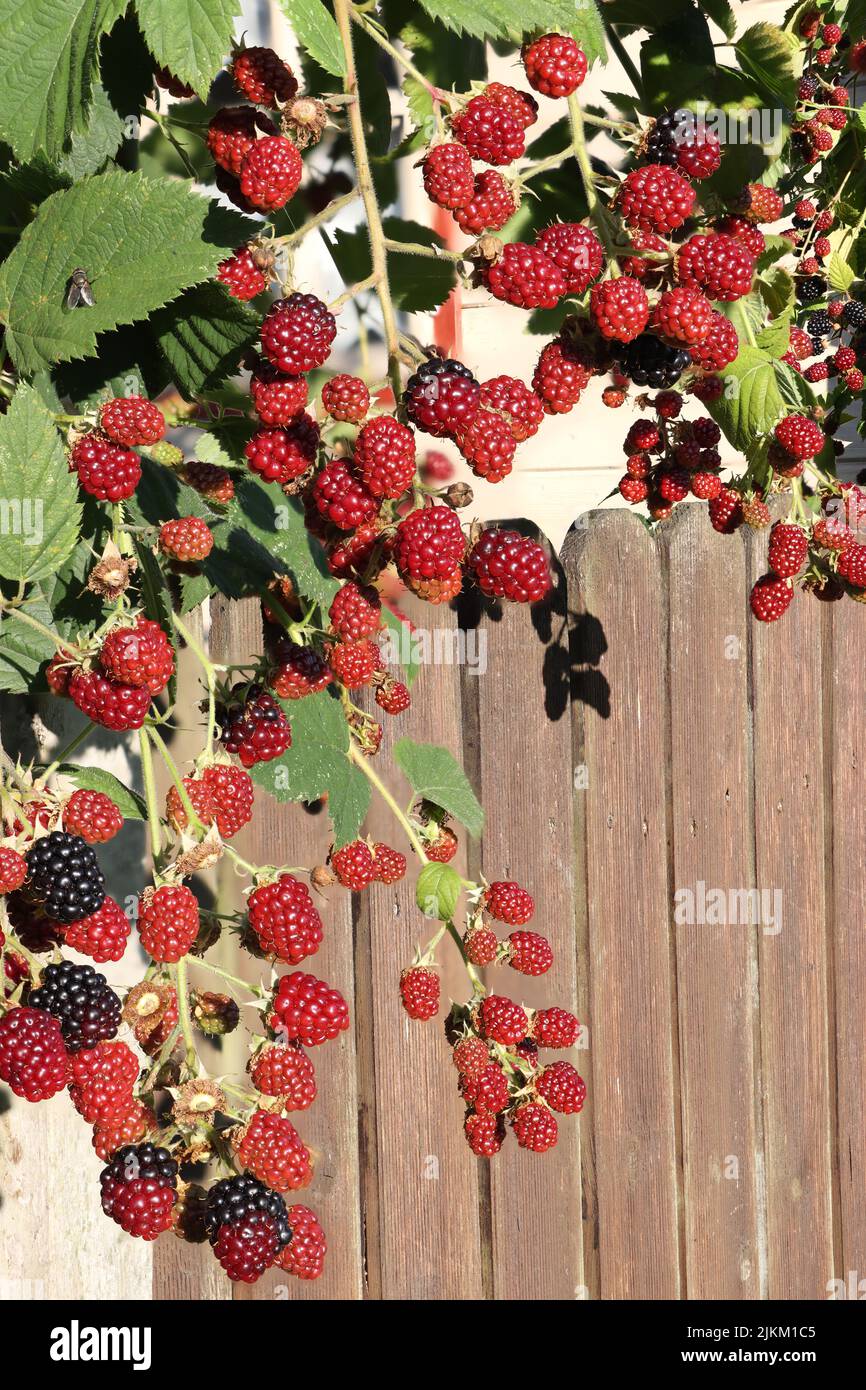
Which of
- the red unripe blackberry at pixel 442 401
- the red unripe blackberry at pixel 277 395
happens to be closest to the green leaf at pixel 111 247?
the red unripe blackberry at pixel 277 395

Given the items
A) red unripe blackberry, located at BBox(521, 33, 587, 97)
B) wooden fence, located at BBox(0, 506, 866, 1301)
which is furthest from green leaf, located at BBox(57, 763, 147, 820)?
wooden fence, located at BBox(0, 506, 866, 1301)

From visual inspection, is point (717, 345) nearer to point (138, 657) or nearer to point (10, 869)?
point (138, 657)

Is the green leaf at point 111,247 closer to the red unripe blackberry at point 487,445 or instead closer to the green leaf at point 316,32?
the green leaf at point 316,32

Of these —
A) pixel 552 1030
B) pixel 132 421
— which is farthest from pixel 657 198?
pixel 552 1030

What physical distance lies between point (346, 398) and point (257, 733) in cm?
32

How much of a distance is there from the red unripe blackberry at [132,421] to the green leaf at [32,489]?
0.05 meters

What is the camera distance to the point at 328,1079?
1856mm

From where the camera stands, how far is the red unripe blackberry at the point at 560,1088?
1103 mm

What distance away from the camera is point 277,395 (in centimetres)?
76

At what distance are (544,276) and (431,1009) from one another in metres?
0.71

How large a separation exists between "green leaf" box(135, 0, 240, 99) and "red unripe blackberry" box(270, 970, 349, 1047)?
2.07ft

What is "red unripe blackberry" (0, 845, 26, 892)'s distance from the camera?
0.73m

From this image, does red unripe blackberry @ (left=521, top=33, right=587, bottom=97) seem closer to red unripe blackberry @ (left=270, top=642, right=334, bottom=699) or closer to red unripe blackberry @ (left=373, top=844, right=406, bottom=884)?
red unripe blackberry @ (left=270, top=642, right=334, bottom=699)
